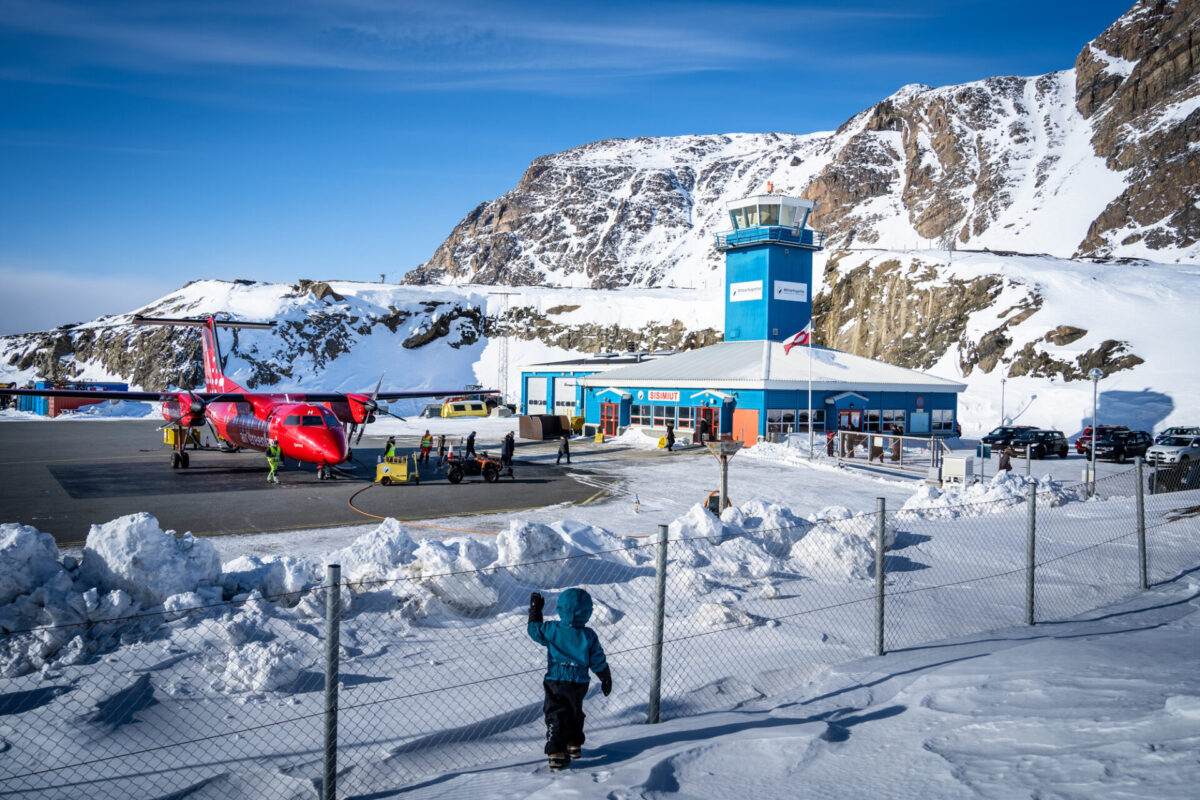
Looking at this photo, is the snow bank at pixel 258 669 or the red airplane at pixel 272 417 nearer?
the snow bank at pixel 258 669

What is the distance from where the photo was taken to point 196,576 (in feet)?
30.0

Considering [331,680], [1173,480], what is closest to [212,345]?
[331,680]

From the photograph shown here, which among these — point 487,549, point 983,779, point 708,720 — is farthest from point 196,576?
point 983,779

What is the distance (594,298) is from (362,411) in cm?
7555

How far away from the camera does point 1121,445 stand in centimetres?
3466

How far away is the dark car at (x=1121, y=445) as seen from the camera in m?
34.8

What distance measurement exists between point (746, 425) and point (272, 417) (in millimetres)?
21936

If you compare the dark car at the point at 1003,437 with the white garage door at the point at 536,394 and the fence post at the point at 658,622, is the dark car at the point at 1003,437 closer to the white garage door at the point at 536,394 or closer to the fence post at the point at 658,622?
the white garage door at the point at 536,394

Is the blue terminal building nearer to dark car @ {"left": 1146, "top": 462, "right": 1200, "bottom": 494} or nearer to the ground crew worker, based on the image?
dark car @ {"left": 1146, "top": 462, "right": 1200, "bottom": 494}

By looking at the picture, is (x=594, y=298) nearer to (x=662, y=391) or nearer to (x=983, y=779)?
(x=662, y=391)

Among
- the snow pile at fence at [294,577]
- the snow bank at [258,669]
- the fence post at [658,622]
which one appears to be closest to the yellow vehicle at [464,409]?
the snow pile at fence at [294,577]

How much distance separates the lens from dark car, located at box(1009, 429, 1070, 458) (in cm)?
3600

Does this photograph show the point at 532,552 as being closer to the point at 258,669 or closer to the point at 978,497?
the point at 258,669

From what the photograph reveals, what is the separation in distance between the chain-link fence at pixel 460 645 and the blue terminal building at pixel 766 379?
23587 millimetres
